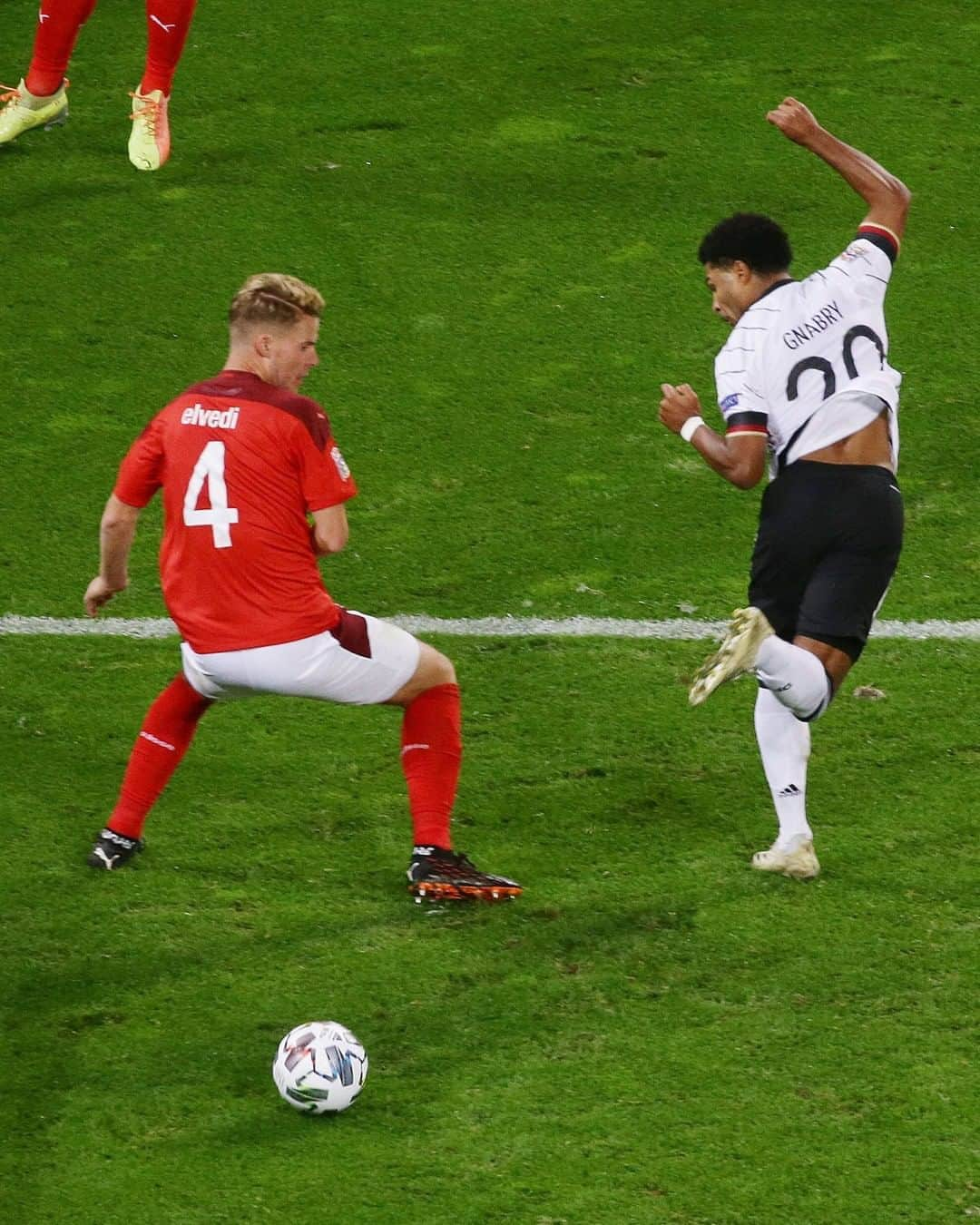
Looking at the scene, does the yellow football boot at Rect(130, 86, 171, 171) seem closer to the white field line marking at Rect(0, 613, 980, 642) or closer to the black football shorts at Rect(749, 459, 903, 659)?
the white field line marking at Rect(0, 613, 980, 642)

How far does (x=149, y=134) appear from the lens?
8.70 meters

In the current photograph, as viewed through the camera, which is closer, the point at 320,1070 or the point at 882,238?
the point at 320,1070

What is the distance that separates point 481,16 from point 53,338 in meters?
3.95

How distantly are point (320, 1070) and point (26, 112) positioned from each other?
6.49 m

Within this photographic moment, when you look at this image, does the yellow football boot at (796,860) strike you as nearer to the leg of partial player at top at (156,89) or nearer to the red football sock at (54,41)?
the leg of partial player at top at (156,89)

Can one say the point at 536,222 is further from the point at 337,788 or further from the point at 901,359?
the point at 337,788

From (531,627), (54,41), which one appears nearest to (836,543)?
(531,627)

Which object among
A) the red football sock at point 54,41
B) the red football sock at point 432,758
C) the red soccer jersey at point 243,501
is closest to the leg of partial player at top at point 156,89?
the red football sock at point 54,41

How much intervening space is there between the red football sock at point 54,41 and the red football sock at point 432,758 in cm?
466

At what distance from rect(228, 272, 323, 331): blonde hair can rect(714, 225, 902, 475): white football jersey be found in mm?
1166

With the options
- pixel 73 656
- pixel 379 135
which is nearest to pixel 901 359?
pixel 379 135

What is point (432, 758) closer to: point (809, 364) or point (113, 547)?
point (113, 547)

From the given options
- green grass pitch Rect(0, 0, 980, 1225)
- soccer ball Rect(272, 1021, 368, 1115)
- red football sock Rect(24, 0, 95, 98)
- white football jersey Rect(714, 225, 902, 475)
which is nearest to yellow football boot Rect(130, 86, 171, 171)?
red football sock Rect(24, 0, 95, 98)

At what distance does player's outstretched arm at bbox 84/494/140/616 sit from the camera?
5078 mm
